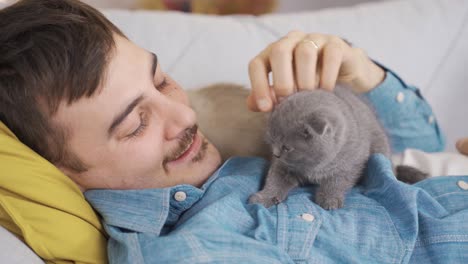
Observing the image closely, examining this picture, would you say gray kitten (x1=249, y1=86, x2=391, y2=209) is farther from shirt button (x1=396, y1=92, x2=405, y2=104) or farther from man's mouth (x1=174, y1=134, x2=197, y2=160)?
shirt button (x1=396, y1=92, x2=405, y2=104)

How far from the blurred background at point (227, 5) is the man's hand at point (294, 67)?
44.4 inches

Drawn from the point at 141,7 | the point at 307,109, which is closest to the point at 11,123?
the point at 307,109

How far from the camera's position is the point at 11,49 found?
850mm

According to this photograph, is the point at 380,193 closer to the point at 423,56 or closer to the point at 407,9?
the point at 423,56

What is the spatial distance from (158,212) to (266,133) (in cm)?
27

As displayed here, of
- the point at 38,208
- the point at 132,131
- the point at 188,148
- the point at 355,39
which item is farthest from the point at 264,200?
the point at 355,39

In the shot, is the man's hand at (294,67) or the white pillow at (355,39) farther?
the white pillow at (355,39)

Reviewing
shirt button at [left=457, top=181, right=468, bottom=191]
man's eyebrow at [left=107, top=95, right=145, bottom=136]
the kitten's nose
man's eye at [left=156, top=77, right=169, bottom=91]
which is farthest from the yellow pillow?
shirt button at [left=457, top=181, right=468, bottom=191]

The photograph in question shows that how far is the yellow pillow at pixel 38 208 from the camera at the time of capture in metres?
0.83

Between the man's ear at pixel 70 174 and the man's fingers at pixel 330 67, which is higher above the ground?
the man's fingers at pixel 330 67

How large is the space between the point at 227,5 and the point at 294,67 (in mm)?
1263

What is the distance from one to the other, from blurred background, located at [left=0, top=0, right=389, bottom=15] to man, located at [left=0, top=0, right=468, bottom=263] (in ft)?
3.61

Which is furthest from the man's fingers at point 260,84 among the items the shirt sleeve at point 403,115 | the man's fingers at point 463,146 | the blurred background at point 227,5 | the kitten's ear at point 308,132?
the blurred background at point 227,5

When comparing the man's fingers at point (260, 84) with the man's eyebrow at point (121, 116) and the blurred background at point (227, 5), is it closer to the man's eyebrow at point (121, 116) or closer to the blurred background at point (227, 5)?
the man's eyebrow at point (121, 116)
